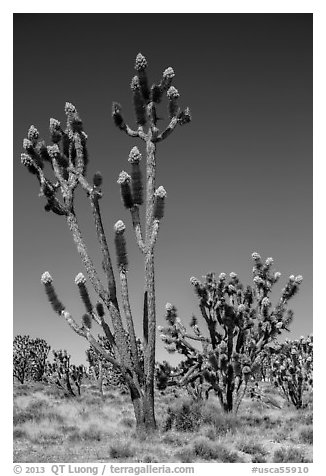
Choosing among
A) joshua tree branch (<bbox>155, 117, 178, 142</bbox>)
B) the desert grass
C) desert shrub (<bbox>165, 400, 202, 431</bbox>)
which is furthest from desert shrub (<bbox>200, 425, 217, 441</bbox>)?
joshua tree branch (<bbox>155, 117, 178, 142</bbox>)

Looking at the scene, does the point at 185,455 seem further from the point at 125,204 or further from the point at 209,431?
the point at 125,204

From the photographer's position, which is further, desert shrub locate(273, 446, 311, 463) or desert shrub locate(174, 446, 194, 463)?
desert shrub locate(273, 446, 311, 463)

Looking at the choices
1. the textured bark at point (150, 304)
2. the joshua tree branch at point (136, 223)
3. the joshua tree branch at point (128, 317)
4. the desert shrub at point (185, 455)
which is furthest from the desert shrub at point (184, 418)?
the joshua tree branch at point (136, 223)

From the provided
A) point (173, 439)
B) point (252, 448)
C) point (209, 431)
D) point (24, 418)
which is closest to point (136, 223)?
point (173, 439)

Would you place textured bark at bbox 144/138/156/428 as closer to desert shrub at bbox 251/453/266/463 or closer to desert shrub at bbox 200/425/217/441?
desert shrub at bbox 200/425/217/441

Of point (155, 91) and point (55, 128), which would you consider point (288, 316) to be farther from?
point (55, 128)

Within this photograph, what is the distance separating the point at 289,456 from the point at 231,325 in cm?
353

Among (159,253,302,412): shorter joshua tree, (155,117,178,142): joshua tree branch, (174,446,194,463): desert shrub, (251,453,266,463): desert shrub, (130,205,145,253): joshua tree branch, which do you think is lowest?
(251,453,266,463): desert shrub

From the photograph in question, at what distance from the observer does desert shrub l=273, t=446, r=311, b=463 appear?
23.4 feet

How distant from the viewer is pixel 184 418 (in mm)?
9531

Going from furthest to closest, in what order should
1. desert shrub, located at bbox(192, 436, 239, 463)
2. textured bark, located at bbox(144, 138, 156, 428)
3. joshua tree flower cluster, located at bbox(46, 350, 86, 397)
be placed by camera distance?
joshua tree flower cluster, located at bbox(46, 350, 86, 397)
textured bark, located at bbox(144, 138, 156, 428)
desert shrub, located at bbox(192, 436, 239, 463)

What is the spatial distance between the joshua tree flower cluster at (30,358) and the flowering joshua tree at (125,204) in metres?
28.7

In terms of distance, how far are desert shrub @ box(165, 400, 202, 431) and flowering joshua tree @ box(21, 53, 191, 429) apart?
126 centimetres

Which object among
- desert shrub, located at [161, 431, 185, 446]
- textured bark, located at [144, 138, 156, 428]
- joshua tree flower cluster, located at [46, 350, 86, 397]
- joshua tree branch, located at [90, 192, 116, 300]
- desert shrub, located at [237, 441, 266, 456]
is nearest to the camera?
desert shrub, located at [237, 441, 266, 456]
